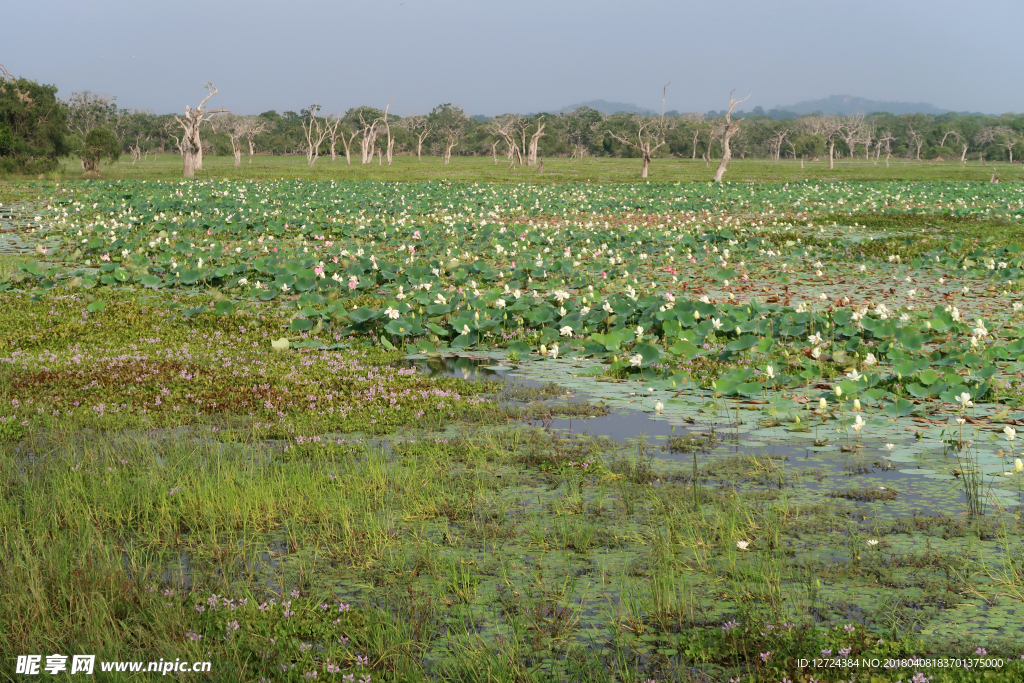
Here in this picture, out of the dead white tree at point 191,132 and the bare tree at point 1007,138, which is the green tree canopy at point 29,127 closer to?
the dead white tree at point 191,132

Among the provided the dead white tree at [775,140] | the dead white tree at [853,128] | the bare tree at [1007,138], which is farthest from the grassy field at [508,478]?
A: the dead white tree at [775,140]

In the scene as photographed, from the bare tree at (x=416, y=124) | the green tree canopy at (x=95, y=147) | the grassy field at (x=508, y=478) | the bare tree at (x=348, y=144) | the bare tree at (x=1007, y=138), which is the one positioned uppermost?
the bare tree at (x=416, y=124)

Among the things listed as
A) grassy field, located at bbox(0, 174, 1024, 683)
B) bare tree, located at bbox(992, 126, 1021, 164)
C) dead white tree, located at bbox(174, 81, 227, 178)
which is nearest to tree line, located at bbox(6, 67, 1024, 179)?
bare tree, located at bbox(992, 126, 1021, 164)

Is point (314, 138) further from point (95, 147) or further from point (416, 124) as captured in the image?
point (95, 147)

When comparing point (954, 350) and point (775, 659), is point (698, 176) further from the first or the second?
point (775, 659)

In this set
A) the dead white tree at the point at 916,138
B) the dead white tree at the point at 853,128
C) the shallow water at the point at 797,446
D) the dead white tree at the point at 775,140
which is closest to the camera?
the shallow water at the point at 797,446

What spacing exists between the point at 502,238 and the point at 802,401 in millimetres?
12614

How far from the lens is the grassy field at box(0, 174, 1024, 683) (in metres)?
3.86

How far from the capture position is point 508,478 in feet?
19.8

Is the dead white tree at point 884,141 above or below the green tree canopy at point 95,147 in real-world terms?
above

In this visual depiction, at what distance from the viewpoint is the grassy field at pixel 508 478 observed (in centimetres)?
386

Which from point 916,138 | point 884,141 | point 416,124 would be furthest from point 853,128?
point 416,124

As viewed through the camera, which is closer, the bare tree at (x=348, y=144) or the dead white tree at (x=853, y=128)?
the bare tree at (x=348, y=144)

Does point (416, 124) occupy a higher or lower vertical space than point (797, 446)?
higher
